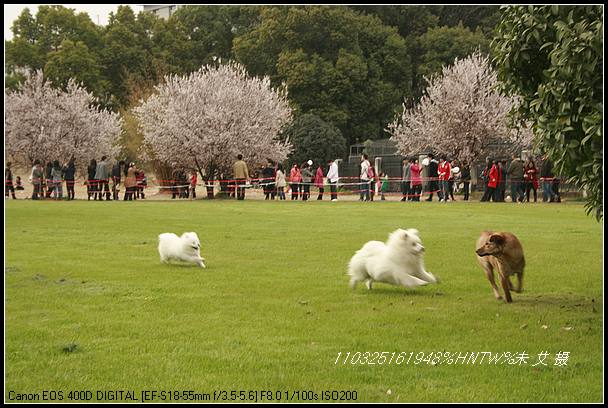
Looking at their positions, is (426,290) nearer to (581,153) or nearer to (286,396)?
(581,153)

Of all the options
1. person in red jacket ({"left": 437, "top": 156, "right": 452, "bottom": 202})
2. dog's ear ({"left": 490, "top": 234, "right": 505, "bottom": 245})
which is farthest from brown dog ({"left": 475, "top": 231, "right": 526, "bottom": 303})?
person in red jacket ({"left": 437, "top": 156, "right": 452, "bottom": 202})

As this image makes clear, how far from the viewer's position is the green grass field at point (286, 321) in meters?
6.98

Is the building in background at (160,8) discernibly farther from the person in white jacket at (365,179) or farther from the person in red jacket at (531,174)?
the person in red jacket at (531,174)

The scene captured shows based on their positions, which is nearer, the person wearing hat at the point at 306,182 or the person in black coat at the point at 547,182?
the person in black coat at the point at 547,182

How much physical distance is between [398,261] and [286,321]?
2.32 m

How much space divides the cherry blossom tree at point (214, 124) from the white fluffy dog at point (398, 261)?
109 feet

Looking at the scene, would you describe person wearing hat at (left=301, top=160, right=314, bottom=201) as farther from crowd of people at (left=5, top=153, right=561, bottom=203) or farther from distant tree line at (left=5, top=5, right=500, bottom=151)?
distant tree line at (left=5, top=5, right=500, bottom=151)

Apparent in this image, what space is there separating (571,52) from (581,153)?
991 mm

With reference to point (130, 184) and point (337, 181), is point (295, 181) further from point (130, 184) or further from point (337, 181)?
point (130, 184)

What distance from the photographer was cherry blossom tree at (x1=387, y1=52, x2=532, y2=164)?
49.5m

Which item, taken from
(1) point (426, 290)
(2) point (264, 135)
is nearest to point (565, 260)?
(1) point (426, 290)

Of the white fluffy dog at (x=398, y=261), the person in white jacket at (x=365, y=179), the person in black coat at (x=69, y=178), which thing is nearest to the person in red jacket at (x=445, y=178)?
the person in white jacket at (x=365, y=179)

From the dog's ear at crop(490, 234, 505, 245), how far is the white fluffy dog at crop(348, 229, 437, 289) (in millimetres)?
1012

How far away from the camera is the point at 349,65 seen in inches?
2426
